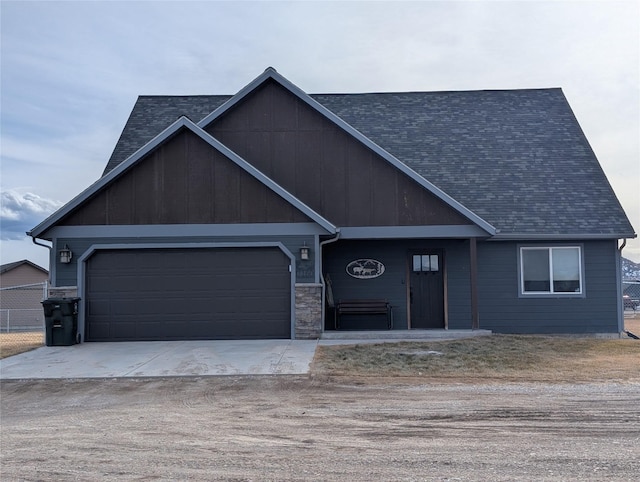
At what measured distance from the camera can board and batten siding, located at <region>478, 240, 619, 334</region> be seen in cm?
1543

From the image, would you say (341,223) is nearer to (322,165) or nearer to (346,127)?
(322,165)

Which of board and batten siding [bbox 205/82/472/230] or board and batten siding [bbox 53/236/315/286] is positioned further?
board and batten siding [bbox 205/82/472/230]

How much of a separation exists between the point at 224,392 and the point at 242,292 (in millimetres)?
5306

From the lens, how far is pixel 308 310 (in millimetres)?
13766

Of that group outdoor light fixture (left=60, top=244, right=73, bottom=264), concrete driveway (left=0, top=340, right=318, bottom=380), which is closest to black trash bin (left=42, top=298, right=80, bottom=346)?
concrete driveway (left=0, top=340, right=318, bottom=380)

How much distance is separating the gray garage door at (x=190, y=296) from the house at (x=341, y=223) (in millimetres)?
33

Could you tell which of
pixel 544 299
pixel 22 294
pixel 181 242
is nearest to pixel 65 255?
pixel 181 242

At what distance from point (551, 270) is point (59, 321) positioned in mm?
12245

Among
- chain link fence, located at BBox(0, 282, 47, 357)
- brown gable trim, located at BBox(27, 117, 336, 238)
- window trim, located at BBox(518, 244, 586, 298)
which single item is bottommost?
chain link fence, located at BBox(0, 282, 47, 357)

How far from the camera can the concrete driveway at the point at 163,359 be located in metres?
10.2

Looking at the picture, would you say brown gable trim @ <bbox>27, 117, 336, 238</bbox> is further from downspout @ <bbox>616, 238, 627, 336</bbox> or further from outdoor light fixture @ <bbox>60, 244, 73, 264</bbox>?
downspout @ <bbox>616, 238, 627, 336</bbox>

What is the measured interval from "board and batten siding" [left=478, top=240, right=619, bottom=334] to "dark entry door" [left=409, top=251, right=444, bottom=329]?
1.04 m

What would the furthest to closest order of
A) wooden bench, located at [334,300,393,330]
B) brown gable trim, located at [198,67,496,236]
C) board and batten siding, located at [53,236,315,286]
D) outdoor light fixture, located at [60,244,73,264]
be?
wooden bench, located at [334,300,393,330], brown gable trim, located at [198,67,496,236], board and batten siding, located at [53,236,315,286], outdoor light fixture, located at [60,244,73,264]

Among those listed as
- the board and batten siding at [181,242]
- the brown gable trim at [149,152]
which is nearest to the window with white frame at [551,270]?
the brown gable trim at [149,152]
